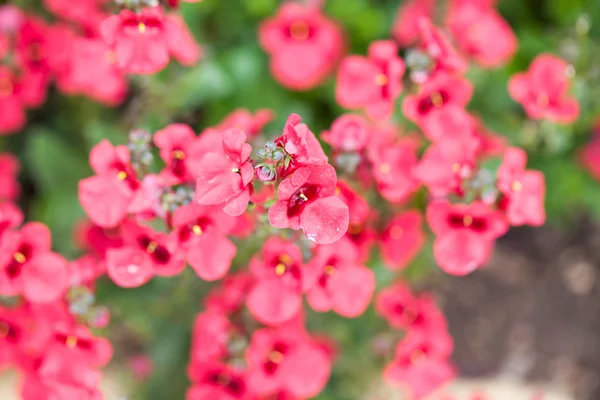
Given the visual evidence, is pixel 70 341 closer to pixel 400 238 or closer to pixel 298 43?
pixel 400 238

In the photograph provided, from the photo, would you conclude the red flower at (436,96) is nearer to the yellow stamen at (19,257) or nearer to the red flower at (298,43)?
the red flower at (298,43)

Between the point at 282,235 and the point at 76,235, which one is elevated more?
the point at 282,235

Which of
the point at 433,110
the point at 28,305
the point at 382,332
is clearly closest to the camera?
the point at 433,110

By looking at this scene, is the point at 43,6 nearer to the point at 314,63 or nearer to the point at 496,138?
the point at 314,63

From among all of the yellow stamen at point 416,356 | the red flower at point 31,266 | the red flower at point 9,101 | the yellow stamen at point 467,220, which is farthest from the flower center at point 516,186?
the red flower at point 9,101

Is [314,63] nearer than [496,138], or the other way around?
[496,138]

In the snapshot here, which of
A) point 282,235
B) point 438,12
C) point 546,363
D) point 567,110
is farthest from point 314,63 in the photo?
point 546,363
